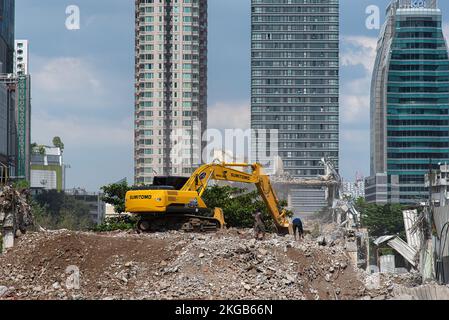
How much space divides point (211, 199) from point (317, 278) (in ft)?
124

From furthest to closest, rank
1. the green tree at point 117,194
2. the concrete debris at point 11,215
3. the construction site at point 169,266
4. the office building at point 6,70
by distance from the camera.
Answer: the office building at point 6,70 → the green tree at point 117,194 → the concrete debris at point 11,215 → the construction site at point 169,266

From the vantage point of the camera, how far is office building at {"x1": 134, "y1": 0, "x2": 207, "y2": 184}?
15800 centimetres

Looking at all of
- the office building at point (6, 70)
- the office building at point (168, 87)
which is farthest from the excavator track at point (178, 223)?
the office building at point (168, 87)

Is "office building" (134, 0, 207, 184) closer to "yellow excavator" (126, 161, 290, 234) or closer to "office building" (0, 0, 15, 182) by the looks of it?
"office building" (0, 0, 15, 182)

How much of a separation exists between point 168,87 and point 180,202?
118189mm

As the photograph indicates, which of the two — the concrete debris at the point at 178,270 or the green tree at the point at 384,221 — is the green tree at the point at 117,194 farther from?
the green tree at the point at 384,221

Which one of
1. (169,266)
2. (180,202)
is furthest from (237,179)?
(169,266)

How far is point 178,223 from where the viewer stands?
1732 inches

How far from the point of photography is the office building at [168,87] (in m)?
158

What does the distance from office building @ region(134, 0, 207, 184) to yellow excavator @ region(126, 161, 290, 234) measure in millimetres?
111876

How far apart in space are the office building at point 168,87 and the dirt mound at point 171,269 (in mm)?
119408

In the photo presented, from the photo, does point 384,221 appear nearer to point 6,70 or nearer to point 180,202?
point 6,70

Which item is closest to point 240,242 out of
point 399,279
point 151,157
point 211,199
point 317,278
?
point 317,278

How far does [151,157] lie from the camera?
158625 mm
